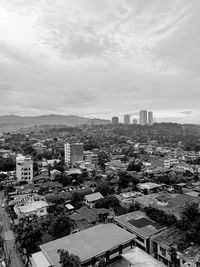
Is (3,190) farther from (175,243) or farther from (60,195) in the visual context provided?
(175,243)

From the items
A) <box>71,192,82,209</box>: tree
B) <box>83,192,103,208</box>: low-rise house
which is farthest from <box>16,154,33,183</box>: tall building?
<box>83,192,103,208</box>: low-rise house

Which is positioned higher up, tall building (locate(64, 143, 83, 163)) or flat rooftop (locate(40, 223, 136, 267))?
tall building (locate(64, 143, 83, 163))

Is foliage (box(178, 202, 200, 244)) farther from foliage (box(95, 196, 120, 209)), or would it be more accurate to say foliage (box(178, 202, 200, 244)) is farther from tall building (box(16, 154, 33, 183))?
tall building (box(16, 154, 33, 183))

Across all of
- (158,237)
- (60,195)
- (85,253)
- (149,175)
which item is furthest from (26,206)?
(149,175)

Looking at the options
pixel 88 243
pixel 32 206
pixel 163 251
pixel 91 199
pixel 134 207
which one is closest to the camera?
pixel 88 243

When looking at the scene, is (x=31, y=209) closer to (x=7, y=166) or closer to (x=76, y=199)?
(x=76, y=199)

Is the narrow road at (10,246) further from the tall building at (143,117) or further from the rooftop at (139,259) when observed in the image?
the tall building at (143,117)

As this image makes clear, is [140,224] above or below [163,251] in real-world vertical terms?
above

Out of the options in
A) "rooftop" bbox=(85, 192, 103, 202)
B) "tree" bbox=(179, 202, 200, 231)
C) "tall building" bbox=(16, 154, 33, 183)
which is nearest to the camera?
"tree" bbox=(179, 202, 200, 231)

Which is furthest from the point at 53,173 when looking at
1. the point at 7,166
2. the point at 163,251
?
the point at 163,251
